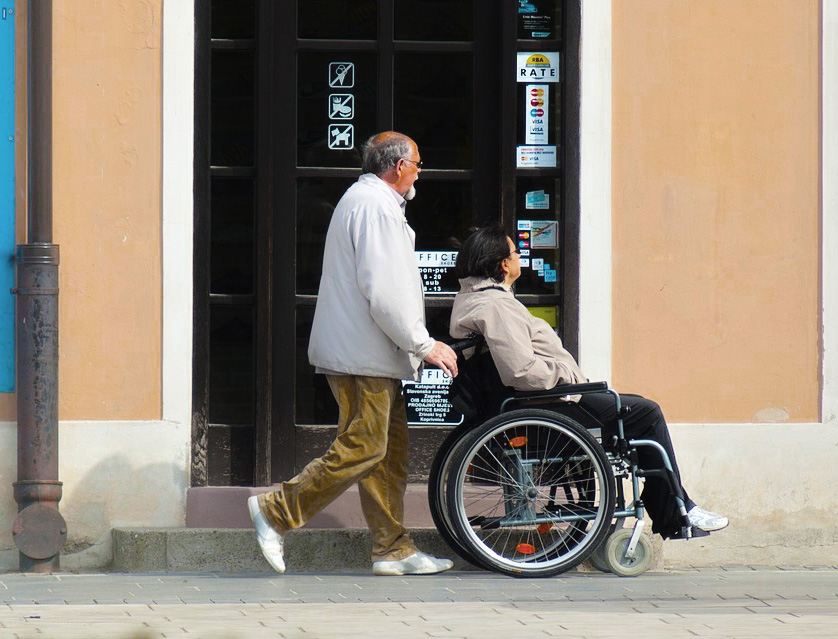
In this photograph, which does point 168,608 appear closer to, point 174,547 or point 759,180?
point 174,547

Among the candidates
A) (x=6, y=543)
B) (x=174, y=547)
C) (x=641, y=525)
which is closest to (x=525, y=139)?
(x=641, y=525)

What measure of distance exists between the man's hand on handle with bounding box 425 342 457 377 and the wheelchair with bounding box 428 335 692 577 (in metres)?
0.18

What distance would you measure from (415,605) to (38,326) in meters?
2.26

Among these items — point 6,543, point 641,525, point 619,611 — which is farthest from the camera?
point 6,543

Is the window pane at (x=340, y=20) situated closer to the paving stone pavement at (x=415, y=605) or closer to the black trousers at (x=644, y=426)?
the black trousers at (x=644, y=426)

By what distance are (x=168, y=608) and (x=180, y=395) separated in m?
1.54

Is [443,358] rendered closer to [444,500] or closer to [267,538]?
[444,500]

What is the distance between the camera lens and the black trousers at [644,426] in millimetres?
7004

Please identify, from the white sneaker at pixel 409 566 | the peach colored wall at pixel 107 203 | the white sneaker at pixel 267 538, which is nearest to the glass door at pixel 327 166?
the peach colored wall at pixel 107 203

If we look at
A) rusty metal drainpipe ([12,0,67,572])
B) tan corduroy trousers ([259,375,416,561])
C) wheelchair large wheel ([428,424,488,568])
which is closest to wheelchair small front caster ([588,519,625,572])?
wheelchair large wheel ([428,424,488,568])

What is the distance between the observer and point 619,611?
245 inches

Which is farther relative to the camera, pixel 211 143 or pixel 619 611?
pixel 211 143

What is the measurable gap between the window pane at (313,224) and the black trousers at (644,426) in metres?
1.57

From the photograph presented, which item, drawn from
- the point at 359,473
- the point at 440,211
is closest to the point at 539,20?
the point at 440,211
